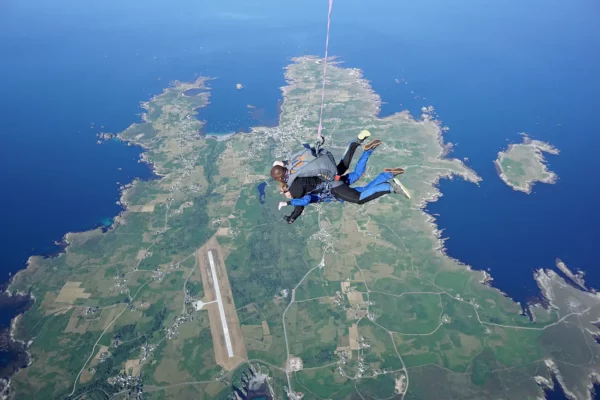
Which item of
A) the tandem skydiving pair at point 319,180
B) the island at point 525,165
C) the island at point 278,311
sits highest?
the tandem skydiving pair at point 319,180

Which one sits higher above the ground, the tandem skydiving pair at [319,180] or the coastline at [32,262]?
the tandem skydiving pair at [319,180]

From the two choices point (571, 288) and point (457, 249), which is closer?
point (571, 288)

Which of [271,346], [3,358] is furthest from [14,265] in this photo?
[271,346]

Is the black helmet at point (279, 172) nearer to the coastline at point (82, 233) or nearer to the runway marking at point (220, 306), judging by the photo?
the runway marking at point (220, 306)

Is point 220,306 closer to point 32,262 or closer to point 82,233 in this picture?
point 82,233

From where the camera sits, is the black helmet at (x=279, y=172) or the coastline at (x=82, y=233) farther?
the coastline at (x=82, y=233)

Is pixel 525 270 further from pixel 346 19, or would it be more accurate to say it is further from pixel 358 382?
pixel 346 19

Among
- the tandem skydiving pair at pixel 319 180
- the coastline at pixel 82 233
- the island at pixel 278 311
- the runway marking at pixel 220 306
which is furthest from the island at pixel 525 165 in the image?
the tandem skydiving pair at pixel 319 180
